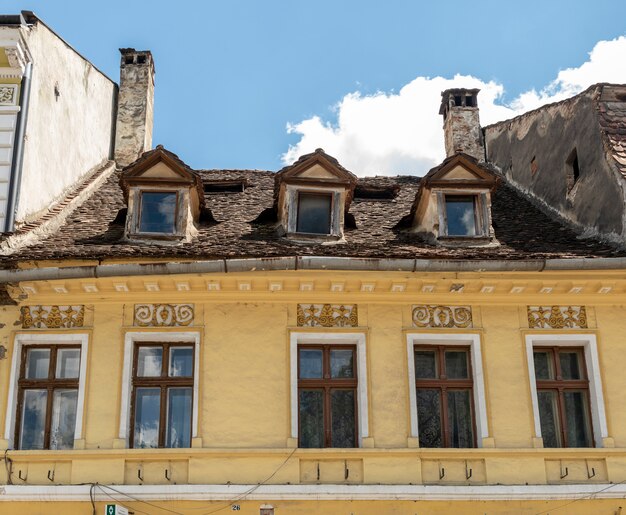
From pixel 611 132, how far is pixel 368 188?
14.3ft

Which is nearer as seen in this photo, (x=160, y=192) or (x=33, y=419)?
(x=33, y=419)

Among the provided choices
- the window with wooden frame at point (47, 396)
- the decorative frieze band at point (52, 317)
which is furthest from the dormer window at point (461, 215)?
the window with wooden frame at point (47, 396)

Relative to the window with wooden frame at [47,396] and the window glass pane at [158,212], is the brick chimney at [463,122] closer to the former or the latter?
the window glass pane at [158,212]

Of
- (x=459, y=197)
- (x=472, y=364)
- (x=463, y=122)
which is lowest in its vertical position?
(x=472, y=364)

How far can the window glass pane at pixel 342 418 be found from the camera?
11875mm

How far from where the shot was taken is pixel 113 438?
1152cm

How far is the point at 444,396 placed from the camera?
12.2 metres

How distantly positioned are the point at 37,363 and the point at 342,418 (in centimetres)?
420

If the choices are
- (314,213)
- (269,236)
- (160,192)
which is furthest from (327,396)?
(160,192)

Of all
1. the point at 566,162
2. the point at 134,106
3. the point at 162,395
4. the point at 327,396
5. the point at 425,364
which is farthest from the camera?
the point at 134,106

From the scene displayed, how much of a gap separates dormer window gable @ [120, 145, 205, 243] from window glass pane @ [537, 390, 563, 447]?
5.60 metres

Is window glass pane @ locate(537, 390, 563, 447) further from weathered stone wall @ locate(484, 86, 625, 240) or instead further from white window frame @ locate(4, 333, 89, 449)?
white window frame @ locate(4, 333, 89, 449)

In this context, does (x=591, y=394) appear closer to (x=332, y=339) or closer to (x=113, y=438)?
(x=332, y=339)

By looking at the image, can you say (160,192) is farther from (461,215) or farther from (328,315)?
(461,215)
